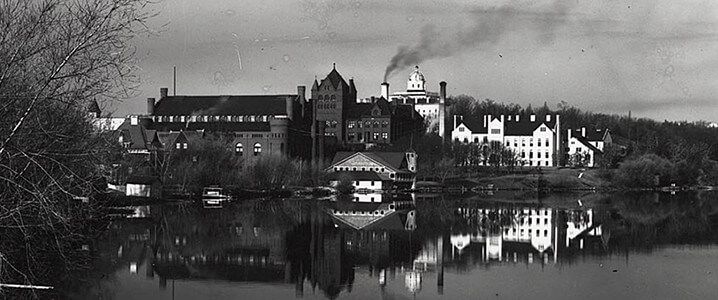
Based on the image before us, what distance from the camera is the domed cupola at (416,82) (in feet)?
387

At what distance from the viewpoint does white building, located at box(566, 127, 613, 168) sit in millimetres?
88688

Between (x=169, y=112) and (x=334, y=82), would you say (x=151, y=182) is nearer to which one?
(x=169, y=112)

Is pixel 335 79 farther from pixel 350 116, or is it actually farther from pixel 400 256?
pixel 400 256

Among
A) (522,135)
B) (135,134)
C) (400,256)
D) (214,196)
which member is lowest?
(400,256)

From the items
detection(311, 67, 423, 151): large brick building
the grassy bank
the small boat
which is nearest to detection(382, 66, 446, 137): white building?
detection(311, 67, 423, 151): large brick building

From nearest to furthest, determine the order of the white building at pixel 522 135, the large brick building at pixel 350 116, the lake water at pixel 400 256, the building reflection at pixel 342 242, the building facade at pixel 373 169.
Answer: the lake water at pixel 400 256 → the building reflection at pixel 342 242 → the building facade at pixel 373 169 → the large brick building at pixel 350 116 → the white building at pixel 522 135

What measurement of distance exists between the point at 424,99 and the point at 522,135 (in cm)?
2454

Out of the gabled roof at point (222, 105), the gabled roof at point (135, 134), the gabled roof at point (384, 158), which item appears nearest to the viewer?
the gabled roof at point (135, 134)

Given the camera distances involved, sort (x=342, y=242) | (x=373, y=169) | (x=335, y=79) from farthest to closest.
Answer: (x=335, y=79) → (x=373, y=169) → (x=342, y=242)

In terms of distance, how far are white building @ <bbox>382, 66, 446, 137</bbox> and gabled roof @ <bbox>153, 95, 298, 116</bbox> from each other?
847 inches

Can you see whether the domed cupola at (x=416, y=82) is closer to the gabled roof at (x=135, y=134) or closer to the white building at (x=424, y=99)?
the white building at (x=424, y=99)

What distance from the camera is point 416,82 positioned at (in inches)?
4656

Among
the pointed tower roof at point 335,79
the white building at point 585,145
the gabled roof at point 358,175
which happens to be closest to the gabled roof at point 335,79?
the pointed tower roof at point 335,79

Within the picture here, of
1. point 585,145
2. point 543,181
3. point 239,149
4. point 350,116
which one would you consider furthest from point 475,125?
point 239,149
